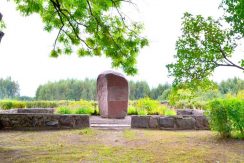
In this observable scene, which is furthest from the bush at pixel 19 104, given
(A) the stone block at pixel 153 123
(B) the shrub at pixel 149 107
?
(A) the stone block at pixel 153 123

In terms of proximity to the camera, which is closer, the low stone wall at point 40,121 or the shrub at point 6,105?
the low stone wall at point 40,121

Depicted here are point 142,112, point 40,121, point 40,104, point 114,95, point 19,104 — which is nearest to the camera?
point 40,121

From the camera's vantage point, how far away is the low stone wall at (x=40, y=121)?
10.7m

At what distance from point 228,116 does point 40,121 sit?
19.3 feet

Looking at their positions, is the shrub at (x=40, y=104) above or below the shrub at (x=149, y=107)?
above

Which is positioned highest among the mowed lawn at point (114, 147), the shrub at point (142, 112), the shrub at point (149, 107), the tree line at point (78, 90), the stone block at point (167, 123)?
the tree line at point (78, 90)

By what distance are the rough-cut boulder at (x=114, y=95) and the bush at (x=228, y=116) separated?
6.10 m

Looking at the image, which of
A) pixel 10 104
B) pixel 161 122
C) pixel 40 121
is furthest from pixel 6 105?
pixel 161 122

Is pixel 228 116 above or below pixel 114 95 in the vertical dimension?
below

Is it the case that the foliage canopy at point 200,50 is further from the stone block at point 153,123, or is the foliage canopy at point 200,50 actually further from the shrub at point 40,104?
the shrub at point 40,104

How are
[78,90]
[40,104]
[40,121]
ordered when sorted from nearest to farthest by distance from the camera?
[40,121], [40,104], [78,90]

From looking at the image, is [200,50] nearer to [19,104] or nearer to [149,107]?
[149,107]

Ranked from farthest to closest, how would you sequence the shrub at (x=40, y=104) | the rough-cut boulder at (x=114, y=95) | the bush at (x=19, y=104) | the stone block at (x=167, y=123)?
the shrub at (x=40, y=104) < the bush at (x=19, y=104) < the rough-cut boulder at (x=114, y=95) < the stone block at (x=167, y=123)

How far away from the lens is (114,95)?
14344 mm
